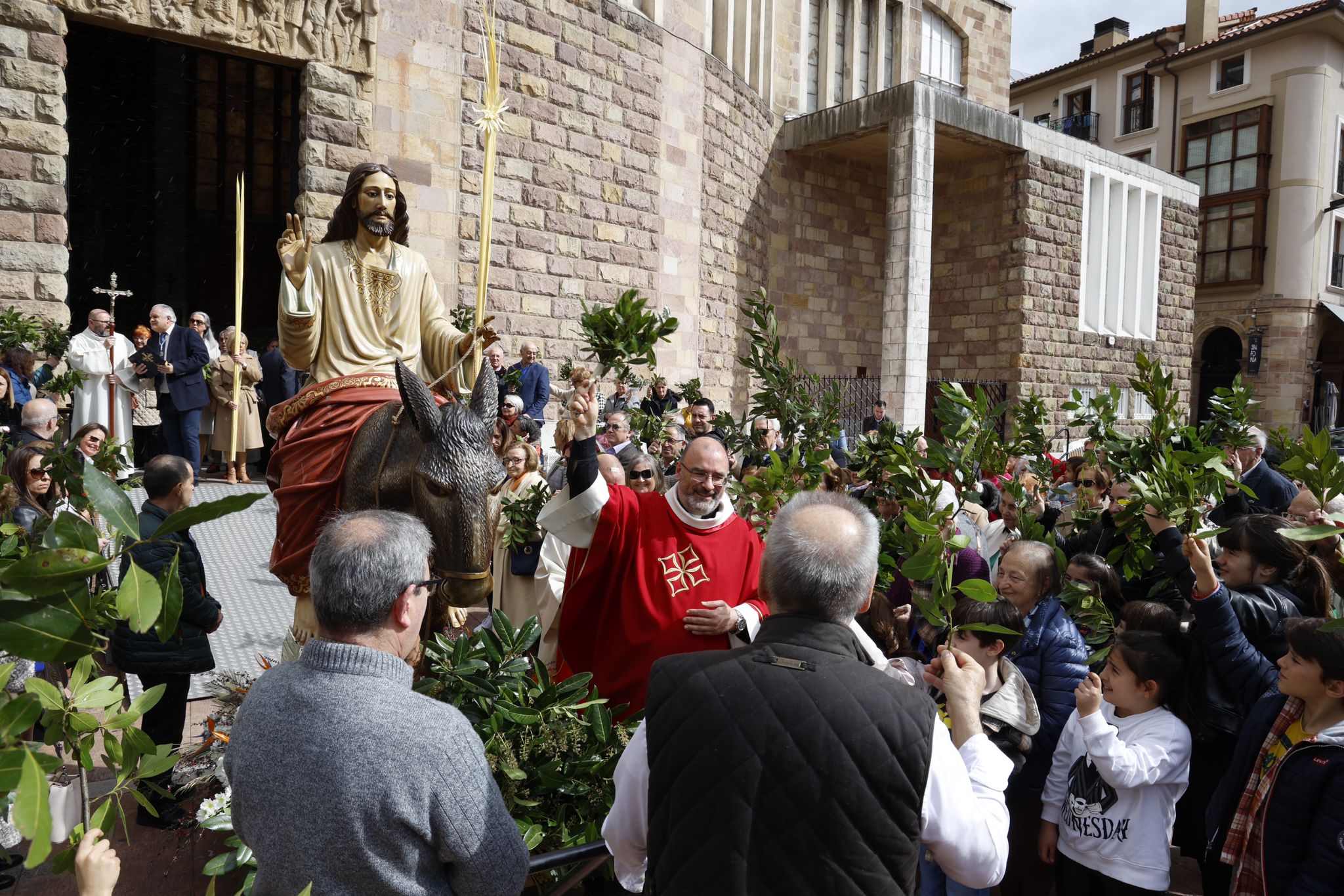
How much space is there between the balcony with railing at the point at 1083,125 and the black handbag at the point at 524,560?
112 ft

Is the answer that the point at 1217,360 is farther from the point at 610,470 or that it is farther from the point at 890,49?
the point at 610,470

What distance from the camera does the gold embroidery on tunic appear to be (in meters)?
3.92

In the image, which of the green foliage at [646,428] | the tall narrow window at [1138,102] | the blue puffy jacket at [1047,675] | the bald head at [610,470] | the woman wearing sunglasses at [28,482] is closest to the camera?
the blue puffy jacket at [1047,675]

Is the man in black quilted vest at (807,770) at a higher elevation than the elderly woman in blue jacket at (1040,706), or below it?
higher

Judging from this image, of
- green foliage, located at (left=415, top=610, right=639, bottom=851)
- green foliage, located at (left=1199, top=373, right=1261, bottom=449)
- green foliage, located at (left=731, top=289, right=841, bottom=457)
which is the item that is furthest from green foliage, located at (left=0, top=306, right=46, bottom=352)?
green foliage, located at (left=1199, top=373, right=1261, bottom=449)

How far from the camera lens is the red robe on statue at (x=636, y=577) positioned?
Result: 3.60m

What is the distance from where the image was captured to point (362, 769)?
1.74 m

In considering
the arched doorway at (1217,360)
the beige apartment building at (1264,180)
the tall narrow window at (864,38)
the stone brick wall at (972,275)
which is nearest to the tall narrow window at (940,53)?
the tall narrow window at (864,38)

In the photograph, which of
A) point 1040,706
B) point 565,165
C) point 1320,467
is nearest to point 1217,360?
point 565,165

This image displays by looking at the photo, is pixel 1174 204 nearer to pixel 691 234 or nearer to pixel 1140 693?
pixel 691 234

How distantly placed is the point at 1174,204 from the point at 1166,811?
74.4ft

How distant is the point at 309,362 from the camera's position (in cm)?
394

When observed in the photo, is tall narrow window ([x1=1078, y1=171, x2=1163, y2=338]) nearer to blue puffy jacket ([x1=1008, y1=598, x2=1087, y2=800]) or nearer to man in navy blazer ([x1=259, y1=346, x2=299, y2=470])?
man in navy blazer ([x1=259, y1=346, x2=299, y2=470])

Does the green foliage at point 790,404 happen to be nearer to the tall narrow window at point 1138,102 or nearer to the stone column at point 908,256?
the stone column at point 908,256
